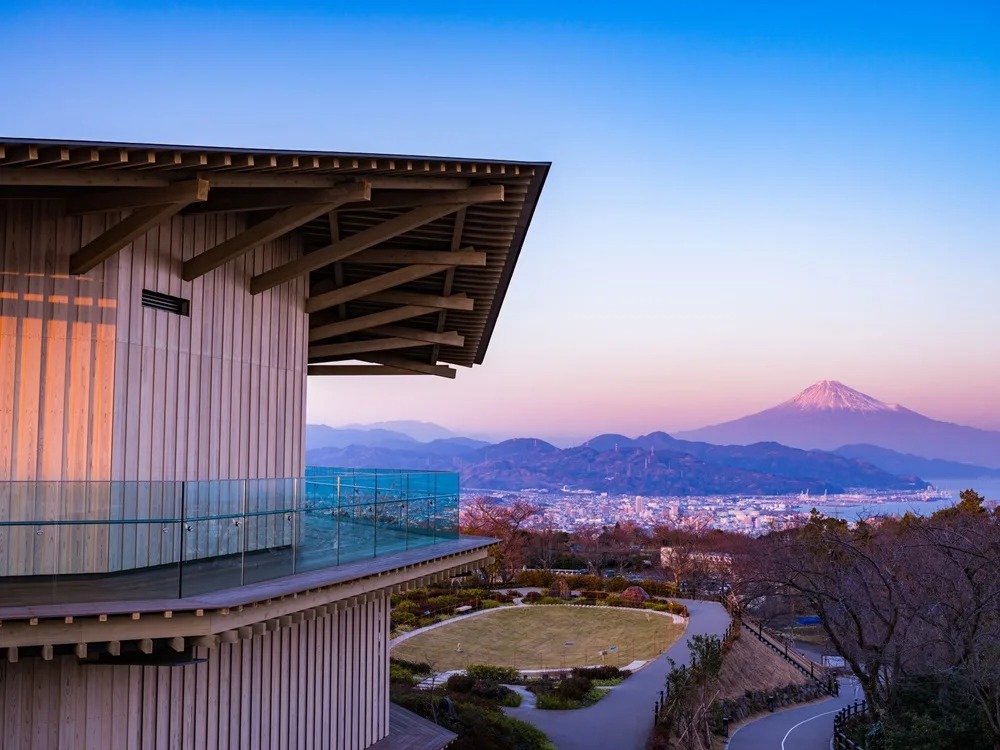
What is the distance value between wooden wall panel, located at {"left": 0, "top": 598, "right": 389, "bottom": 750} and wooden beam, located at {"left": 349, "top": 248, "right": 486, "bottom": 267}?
5702 millimetres

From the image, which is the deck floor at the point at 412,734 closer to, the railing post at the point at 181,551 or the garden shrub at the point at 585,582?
the railing post at the point at 181,551

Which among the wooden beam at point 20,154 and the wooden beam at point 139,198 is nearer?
the wooden beam at point 20,154

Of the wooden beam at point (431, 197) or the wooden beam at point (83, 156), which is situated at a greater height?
the wooden beam at point (431, 197)

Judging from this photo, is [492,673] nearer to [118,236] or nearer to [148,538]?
[148,538]

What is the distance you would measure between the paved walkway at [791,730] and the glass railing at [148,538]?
1870 cm

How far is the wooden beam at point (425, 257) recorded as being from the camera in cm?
1416

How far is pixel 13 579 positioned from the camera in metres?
8.70

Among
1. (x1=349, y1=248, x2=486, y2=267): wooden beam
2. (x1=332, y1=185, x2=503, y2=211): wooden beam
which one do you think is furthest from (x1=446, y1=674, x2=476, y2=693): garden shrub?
(x1=332, y1=185, x2=503, y2=211): wooden beam

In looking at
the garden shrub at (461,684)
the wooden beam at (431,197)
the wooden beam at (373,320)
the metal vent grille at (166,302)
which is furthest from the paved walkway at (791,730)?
the metal vent grille at (166,302)

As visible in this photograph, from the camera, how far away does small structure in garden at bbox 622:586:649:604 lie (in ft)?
152

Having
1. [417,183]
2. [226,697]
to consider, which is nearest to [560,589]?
[226,697]

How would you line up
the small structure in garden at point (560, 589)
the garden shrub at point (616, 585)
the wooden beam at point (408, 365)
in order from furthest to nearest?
the garden shrub at point (616, 585) → the small structure in garden at point (560, 589) → the wooden beam at point (408, 365)

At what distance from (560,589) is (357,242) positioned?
128 ft

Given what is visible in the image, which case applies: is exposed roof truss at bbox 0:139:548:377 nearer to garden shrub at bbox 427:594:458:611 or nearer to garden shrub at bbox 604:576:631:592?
garden shrub at bbox 427:594:458:611
